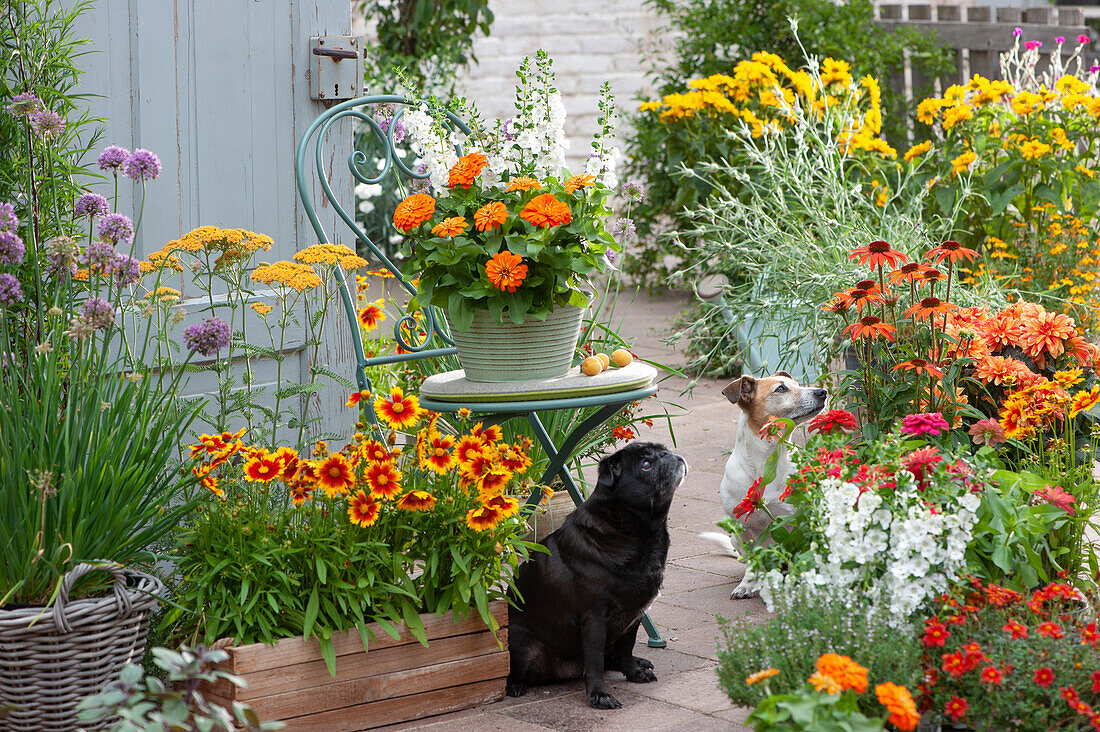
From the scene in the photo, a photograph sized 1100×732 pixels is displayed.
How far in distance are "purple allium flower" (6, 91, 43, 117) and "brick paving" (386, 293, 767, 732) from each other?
5.26 ft

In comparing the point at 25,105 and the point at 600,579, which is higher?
the point at 25,105

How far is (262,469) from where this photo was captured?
267 cm

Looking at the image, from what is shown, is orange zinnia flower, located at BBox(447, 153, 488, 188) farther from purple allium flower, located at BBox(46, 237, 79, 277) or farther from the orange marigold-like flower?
the orange marigold-like flower

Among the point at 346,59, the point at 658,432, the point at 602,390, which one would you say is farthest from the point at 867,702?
the point at 658,432

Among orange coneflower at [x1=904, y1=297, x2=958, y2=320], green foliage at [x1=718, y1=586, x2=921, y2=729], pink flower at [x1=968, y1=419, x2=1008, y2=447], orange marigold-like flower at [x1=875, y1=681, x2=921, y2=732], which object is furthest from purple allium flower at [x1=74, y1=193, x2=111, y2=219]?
pink flower at [x1=968, y1=419, x2=1008, y2=447]

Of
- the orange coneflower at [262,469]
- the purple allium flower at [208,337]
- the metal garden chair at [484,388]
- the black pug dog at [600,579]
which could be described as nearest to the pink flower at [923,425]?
the black pug dog at [600,579]

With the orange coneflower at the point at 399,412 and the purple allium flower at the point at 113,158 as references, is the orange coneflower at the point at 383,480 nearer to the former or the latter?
the orange coneflower at the point at 399,412

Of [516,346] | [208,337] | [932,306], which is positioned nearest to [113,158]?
[208,337]

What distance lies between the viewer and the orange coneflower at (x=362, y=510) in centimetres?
264

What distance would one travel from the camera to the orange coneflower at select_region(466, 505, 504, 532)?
107 inches

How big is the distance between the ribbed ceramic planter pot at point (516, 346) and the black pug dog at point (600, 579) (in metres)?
0.33

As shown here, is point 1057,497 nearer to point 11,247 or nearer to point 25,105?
point 11,247

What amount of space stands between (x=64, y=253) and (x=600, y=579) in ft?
4.69

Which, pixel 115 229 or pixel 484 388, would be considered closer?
pixel 115 229
